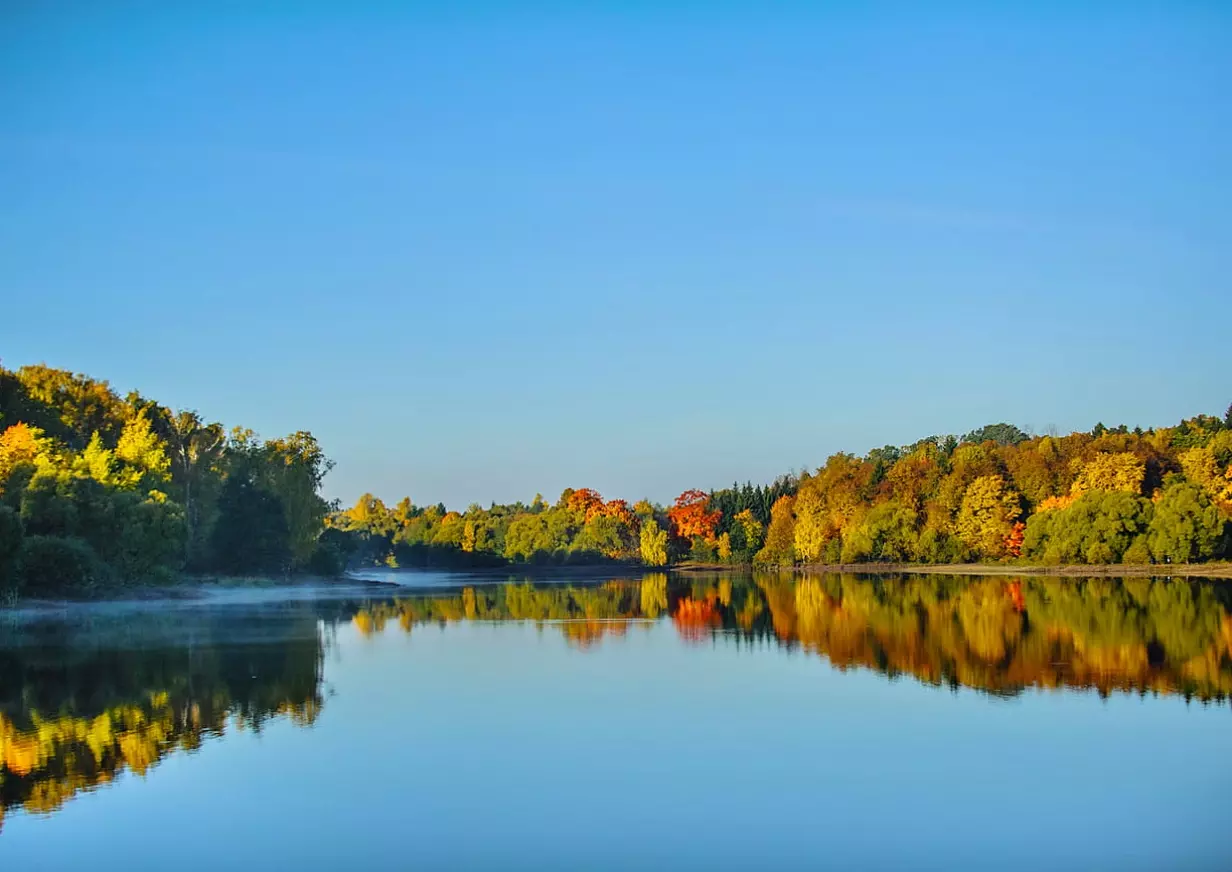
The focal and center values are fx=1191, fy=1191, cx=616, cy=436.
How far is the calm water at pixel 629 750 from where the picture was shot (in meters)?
12.2

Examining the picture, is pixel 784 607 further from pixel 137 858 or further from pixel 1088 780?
pixel 137 858

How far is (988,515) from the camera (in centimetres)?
8469

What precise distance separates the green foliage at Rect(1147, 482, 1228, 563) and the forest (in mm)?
108

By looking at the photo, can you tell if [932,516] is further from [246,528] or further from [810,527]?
[246,528]

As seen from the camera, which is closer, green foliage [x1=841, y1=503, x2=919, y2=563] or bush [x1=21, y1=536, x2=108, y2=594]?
bush [x1=21, y1=536, x2=108, y2=594]

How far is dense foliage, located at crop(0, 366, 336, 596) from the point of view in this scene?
149 ft

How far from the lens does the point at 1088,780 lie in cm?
1473

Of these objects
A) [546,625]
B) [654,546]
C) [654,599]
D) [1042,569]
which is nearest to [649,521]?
[654,546]

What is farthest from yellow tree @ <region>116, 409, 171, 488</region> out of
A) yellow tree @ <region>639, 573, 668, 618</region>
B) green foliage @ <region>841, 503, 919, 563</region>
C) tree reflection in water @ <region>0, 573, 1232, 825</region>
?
green foliage @ <region>841, 503, 919, 563</region>

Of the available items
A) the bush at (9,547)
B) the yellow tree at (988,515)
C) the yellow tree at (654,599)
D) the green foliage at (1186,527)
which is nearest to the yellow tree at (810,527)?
the yellow tree at (988,515)

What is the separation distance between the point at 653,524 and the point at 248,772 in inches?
4068

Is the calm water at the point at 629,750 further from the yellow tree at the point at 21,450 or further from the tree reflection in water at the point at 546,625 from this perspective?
the yellow tree at the point at 21,450

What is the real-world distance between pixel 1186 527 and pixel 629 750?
58.6 metres

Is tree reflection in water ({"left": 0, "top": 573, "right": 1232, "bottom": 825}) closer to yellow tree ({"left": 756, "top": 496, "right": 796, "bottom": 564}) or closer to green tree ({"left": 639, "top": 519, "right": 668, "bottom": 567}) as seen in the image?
yellow tree ({"left": 756, "top": 496, "right": 796, "bottom": 564})
